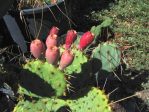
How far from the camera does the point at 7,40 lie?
3914mm

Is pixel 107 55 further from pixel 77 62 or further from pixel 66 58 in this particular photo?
pixel 66 58

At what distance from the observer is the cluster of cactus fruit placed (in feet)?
7.66

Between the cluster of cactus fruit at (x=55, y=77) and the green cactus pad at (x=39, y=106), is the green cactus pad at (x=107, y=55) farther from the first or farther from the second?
the green cactus pad at (x=39, y=106)

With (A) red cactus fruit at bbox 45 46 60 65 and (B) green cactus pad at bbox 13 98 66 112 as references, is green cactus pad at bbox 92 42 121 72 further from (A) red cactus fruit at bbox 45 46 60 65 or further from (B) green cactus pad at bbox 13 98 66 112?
(A) red cactus fruit at bbox 45 46 60 65

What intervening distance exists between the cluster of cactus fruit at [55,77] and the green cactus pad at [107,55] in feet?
0.61

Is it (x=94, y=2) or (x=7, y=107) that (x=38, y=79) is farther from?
(x=94, y=2)

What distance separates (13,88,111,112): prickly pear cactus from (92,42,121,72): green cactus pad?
368 millimetres

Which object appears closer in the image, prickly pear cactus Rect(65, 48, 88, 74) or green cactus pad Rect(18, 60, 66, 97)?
green cactus pad Rect(18, 60, 66, 97)

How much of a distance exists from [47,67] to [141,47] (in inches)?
72.1

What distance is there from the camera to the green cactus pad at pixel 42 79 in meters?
2.33

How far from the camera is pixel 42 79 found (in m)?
2.38

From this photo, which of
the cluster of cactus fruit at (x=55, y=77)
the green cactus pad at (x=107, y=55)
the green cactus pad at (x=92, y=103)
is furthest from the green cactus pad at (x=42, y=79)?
the green cactus pad at (x=107, y=55)

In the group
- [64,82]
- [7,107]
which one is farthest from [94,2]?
[64,82]

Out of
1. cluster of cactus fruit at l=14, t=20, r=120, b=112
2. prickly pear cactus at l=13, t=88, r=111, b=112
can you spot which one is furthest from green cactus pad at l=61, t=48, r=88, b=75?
prickly pear cactus at l=13, t=88, r=111, b=112
